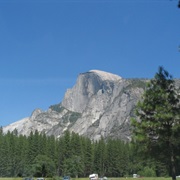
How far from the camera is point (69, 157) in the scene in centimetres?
14375

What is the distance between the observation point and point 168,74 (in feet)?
115

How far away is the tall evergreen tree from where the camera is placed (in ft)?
109

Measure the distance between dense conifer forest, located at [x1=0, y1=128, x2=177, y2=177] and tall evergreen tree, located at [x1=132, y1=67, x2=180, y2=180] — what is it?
96992 millimetres

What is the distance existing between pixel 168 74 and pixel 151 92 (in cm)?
264

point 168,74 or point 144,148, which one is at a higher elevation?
point 168,74

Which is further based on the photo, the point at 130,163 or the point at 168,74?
the point at 130,163

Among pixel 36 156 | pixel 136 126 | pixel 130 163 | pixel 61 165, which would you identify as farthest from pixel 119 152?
pixel 136 126

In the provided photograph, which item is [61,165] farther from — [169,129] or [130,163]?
[169,129]

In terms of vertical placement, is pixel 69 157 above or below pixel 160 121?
above

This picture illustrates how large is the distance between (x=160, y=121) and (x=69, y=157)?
115m

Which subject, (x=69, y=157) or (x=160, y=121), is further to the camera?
(x=69, y=157)

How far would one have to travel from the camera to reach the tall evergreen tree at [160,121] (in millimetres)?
33094

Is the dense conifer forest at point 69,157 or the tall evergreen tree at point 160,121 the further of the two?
the dense conifer forest at point 69,157

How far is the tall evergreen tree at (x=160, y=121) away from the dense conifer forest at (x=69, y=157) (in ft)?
318
